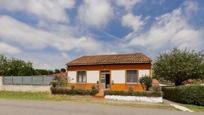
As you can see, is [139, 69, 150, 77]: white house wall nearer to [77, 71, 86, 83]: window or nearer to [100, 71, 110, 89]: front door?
[100, 71, 110, 89]: front door

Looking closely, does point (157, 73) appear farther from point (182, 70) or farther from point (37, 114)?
point (37, 114)

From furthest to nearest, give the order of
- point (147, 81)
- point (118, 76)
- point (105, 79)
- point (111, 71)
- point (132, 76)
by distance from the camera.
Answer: point (105, 79) < point (111, 71) < point (118, 76) < point (132, 76) < point (147, 81)

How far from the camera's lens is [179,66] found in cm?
3422

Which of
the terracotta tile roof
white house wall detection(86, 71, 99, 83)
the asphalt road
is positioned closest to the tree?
the terracotta tile roof

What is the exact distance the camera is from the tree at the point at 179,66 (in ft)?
112

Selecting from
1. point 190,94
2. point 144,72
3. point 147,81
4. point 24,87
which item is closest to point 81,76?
point 24,87

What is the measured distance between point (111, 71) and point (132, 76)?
252 centimetres

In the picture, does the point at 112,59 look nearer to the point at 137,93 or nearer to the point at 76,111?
→ the point at 137,93

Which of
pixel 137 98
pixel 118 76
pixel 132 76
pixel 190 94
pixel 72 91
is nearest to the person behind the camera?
pixel 190 94

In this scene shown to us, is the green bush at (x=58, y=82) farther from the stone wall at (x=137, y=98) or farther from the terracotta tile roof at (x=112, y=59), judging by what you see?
the stone wall at (x=137, y=98)

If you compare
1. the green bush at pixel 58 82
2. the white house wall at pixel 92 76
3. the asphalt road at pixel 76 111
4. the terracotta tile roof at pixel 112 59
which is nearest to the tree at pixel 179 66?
the terracotta tile roof at pixel 112 59

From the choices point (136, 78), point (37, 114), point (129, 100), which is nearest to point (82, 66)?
point (136, 78)

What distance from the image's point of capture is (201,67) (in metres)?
33.9

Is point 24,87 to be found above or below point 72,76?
below
